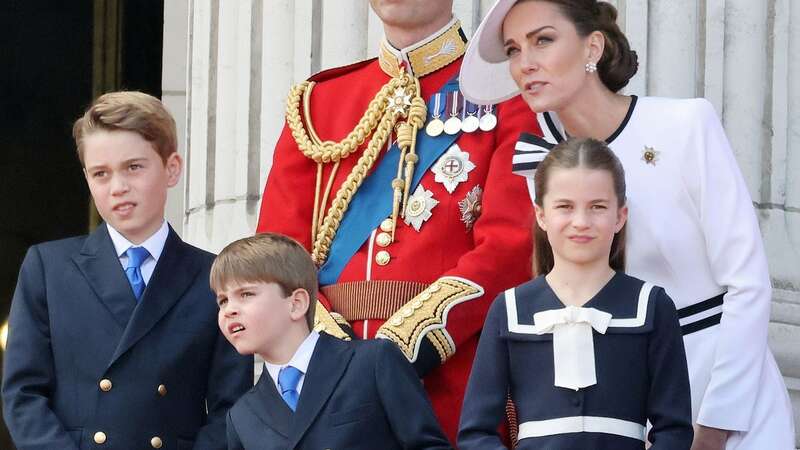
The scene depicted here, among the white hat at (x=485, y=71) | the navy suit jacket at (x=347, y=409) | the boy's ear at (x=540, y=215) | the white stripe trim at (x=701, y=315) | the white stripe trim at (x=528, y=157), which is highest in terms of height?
the white hat at (x=485, y=71)

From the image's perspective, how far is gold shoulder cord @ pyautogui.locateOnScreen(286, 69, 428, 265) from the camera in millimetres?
4555

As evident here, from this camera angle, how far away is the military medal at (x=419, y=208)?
4461 mm

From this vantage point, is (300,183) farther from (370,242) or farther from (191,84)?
(191,84)

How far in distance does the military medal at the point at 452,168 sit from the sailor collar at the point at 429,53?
26 centimetres

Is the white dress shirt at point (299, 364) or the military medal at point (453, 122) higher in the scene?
the military medal at point (453, 122)

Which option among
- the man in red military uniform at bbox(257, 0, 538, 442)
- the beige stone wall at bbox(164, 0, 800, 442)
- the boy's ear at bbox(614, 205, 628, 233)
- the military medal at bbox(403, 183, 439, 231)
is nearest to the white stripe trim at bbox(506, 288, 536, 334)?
the boy's ear at bbox(614, 205, 628, 233)

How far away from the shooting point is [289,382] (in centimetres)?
402

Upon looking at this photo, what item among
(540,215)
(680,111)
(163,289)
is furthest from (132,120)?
(680,111)

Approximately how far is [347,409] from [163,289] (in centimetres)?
62

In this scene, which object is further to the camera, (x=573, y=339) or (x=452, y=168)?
(x=452, y=168)

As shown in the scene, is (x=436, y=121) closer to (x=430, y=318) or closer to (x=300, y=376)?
(x=430, y=318)

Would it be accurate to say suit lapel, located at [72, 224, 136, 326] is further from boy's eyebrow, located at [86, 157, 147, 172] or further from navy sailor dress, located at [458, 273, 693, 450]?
navy sailor dress, located at [458, 273, 693, 450]

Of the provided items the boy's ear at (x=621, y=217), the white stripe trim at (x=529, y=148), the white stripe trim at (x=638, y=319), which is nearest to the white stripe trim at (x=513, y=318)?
the white stripe trim at (x=638, y=319)

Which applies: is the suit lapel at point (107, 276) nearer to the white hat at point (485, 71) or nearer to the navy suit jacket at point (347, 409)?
the navy suit jacket at point (347, 409)
